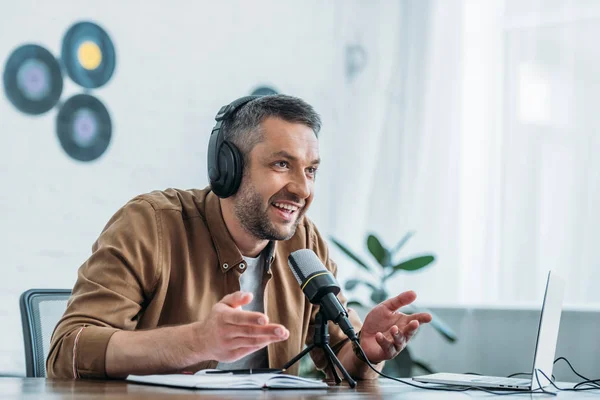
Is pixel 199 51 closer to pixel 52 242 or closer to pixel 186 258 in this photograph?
pixel 52 242

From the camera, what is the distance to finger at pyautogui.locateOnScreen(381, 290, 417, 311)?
5.02 feet

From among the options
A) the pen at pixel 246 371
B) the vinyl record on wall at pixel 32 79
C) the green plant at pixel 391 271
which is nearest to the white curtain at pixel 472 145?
the green plant at pixel 391 271

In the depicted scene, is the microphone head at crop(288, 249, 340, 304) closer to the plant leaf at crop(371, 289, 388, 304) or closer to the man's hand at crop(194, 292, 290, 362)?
the man's hand at crop(194, 292, 290, 362)

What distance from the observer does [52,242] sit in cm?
292

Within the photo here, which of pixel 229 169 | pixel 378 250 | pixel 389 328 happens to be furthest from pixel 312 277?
pixel 378 250

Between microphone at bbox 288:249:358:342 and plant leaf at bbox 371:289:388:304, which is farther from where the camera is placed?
plant leaf at bbox 371:289:388:304

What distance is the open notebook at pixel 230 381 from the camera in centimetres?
116

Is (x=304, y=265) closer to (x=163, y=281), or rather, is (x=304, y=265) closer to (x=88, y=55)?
(x=163, y=281)

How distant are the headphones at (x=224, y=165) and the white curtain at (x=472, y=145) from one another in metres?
2.02

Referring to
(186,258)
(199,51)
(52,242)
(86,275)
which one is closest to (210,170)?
(186,258)

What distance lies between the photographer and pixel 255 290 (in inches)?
70.1

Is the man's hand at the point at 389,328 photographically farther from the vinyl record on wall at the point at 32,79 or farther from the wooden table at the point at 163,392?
the vinyl record on wall at the point at 32,79

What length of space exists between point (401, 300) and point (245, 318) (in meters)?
0.50

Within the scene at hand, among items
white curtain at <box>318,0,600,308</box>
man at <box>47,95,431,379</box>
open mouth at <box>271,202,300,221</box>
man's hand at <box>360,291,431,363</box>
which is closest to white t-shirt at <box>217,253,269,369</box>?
man at <box>47,95,431,379</box>
